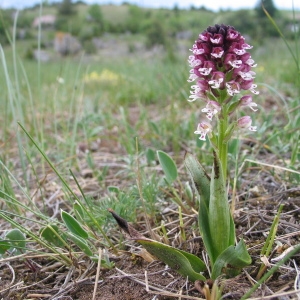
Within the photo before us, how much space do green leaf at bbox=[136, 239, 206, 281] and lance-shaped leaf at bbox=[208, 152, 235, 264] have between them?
10cm

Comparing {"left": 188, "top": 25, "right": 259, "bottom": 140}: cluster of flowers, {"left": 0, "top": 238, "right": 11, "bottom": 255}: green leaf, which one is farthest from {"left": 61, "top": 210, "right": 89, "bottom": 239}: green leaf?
{"left": 188, "top": 25, "right": 259, "bottom": 140}: cluster of flowers

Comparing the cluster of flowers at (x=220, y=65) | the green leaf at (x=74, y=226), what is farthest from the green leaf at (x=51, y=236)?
the cluster of flowers at (x=220, y=65)

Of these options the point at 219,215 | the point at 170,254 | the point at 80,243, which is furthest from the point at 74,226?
the point at 219,215

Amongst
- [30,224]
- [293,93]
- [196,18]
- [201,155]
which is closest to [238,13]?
[196,18]

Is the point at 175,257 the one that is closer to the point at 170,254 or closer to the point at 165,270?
the point at 170,254

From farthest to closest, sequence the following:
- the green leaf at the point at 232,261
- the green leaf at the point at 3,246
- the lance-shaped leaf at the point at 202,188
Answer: the green leaf at the point at 3,246 → the lance-shaped leaf at the point at 202,188 → the green leaf at the point at 232,261

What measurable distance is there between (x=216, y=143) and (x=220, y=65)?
0.25m

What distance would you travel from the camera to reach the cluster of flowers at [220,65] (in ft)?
3.66

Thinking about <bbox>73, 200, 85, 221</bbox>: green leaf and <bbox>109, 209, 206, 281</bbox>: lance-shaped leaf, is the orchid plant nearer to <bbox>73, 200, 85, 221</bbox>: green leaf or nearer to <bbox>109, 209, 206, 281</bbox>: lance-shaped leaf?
<bbox>109, 209, 206, 281</bbox>: lance-shaped leaf

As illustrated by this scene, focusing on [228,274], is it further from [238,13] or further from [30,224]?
[238,13]

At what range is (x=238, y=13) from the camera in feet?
25.2

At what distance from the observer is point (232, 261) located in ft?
3.70

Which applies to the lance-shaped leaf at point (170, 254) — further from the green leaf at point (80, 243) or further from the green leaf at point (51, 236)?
the green leaf at point (51, 236)

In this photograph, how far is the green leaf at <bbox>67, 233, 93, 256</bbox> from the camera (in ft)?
4.13
